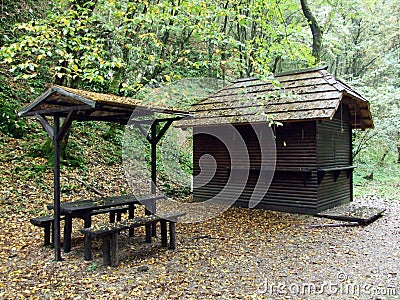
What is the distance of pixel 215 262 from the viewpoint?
17.5ft

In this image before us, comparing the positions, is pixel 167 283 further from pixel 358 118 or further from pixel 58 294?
pixel 358 118

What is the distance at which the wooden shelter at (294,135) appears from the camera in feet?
28.5

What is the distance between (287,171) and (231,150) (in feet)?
5.89

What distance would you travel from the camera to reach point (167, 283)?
4.46m

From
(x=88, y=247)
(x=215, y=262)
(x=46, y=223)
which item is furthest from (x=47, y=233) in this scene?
(x=215, y=262)

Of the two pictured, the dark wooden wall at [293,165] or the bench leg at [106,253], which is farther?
the dark wooden wall at [293,165]

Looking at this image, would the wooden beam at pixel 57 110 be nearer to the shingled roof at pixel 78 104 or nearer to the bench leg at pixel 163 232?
the shingled roof at pixel 78 104

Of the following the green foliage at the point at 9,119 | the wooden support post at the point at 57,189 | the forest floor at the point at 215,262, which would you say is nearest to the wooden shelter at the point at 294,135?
the forest floor at the point at 215,262

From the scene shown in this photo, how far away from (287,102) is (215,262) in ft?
17.3

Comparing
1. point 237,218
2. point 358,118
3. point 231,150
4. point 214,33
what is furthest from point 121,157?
point 358,118

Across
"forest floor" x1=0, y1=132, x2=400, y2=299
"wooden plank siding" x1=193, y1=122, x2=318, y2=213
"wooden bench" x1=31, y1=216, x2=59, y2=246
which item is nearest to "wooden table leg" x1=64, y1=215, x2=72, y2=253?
"forest floor" x1=0, y1=132, x2=400, y2=299

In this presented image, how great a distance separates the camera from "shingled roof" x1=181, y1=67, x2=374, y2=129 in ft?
27.3

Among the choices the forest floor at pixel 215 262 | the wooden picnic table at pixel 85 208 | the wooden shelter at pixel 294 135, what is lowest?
the forest floor at pixel 215 262

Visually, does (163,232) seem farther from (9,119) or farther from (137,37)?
(9,119)
